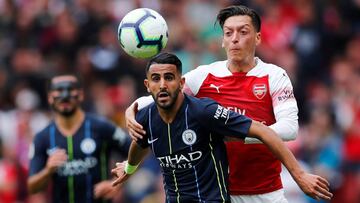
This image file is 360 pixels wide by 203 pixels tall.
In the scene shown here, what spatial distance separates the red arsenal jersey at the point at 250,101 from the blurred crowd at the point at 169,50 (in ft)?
16.3

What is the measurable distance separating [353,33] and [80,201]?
715 cm

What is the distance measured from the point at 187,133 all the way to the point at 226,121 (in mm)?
349

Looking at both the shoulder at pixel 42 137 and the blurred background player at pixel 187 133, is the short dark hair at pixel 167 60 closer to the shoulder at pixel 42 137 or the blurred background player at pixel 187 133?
the blurred background player at pixel 187 133

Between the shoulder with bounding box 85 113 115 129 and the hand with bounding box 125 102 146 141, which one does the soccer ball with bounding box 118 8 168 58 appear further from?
the shoulder with bounding box 85 113 115 129

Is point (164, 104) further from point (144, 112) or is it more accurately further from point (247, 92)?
point (247, 92)

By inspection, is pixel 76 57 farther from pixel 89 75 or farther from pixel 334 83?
pixel 334 83

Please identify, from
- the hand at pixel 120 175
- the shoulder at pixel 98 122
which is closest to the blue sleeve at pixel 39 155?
the shoulder at pixel 98 122

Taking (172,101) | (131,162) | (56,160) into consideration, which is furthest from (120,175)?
(56,160)

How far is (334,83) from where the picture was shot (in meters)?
15.9

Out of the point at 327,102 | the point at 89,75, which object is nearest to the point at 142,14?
the point at 327,102

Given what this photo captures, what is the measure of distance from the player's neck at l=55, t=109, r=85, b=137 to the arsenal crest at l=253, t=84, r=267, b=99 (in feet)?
9.24

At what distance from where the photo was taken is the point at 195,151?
28.3 ft

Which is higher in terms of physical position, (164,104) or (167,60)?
(167,60)

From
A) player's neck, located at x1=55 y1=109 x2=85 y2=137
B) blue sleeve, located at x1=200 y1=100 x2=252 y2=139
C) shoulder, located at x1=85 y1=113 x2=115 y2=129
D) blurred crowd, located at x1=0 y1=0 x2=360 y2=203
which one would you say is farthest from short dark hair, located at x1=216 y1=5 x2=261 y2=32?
blurred crowd, located at x1=0 y1=0 x2=360 y2=203
